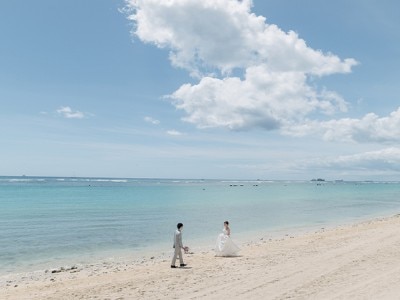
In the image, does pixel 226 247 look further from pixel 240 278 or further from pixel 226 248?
pixel 240 278

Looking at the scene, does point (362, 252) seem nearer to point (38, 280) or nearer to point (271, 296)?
point (271, 296)

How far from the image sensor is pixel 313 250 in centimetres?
2055

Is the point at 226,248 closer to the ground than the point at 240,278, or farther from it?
farther from it

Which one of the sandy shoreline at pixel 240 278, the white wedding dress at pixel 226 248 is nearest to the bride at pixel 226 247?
the white wedding dress at pixel 226 248

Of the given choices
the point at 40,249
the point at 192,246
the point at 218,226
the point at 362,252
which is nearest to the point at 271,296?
the point at 362,252

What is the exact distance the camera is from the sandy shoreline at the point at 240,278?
12797mm

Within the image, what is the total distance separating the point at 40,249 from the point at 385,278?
713 inches

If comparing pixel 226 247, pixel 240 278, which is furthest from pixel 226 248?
pixel 240 278

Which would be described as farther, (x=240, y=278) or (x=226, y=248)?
(x=226, y=248)

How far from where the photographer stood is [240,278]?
48.9ft

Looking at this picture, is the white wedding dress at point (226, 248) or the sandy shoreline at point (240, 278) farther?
the white wedding dress at point (226, 248)

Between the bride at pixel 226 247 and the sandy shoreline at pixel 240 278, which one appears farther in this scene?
the bride at pixel 226 247

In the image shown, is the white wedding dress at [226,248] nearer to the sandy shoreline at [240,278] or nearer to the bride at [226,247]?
the bride at [226,247]

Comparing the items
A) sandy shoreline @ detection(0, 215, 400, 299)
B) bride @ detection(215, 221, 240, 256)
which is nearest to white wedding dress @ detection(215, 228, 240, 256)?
bride @ detection(215, 221, 240, 256)
